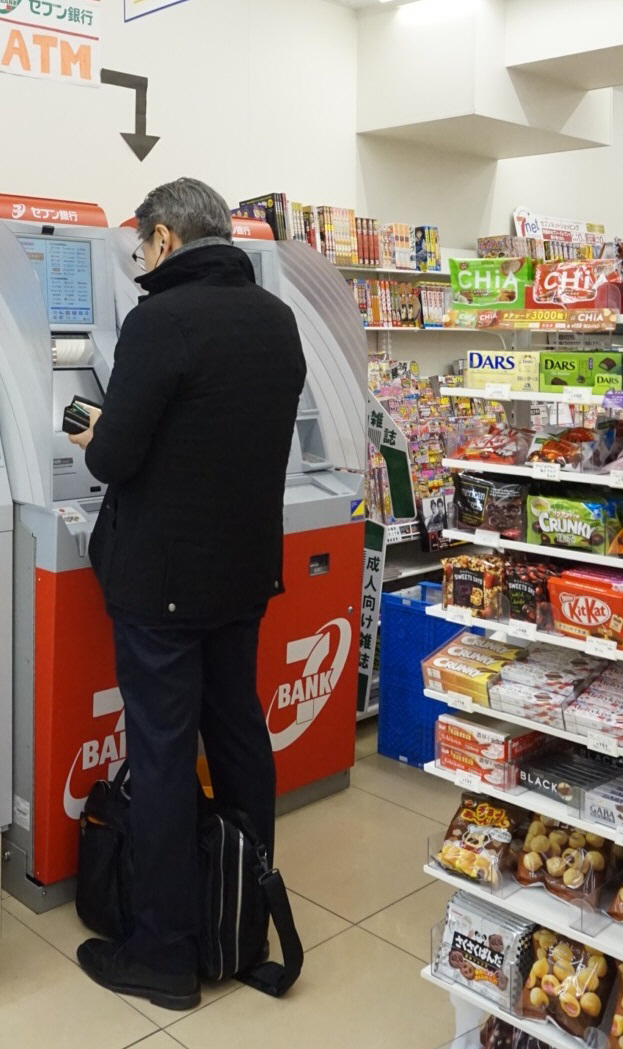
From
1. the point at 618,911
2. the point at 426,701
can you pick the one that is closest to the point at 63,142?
the point at 426,701

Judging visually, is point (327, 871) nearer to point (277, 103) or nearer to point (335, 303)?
point (335, 303)

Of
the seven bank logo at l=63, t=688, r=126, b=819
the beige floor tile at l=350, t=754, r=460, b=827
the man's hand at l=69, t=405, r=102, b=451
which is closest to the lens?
the man's hand at l=69, t=405, r=102, b=451

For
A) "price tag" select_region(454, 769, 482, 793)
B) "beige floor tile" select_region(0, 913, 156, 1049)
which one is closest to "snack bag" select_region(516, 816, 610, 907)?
"price tag" select_region(454, 769, 482, 793)

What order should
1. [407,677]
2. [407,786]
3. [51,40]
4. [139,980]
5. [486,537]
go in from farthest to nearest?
1. [407,677]
2. [407,786]
3. [51,40]
4. [139,980]
5. [486,537]

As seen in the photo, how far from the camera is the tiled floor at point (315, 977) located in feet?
8.34

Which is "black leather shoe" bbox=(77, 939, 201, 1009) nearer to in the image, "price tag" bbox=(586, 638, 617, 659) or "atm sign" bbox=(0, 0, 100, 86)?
"price tag" bbox=(586, 638, 617, 659)

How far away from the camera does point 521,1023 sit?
216 cm

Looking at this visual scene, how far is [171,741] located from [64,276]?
1474mm

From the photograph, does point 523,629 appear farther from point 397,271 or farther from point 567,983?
point 397,271

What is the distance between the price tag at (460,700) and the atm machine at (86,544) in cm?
77

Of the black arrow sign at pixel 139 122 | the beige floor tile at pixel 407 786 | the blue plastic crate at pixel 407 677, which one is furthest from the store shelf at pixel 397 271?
the beige floor tile at pixel 407 786

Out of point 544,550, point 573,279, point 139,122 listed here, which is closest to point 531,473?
point 544,550

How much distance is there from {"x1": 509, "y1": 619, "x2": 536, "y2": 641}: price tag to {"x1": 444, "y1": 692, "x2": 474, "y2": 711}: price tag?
0.18 meters

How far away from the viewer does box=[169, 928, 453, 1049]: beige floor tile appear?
2.53m
